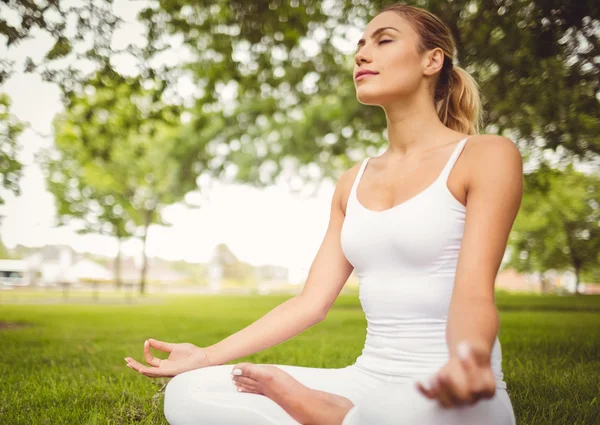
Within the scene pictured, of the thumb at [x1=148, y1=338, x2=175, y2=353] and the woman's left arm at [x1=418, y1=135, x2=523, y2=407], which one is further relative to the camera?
the thumb at [x1=148, y1=338, x2=175, y2=353]

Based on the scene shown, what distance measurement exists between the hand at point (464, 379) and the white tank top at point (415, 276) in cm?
45

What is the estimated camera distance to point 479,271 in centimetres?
152

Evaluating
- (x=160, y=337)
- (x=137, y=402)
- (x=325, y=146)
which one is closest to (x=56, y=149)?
(x=325, y=146)

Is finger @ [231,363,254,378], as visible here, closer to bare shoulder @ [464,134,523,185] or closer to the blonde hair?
bare shoulder @ [464,134,523,185]

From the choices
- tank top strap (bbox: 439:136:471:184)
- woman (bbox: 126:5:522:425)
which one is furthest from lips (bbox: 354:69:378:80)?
tank top strap (bbox: 439:136:471:184)

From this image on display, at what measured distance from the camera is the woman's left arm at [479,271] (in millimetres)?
1206

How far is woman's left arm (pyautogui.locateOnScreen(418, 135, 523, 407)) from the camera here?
3.96ft

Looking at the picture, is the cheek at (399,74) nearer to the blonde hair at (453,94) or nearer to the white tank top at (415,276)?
the blonde hair at (453,94)

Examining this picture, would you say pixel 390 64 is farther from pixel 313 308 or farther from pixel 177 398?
pixel 177 398

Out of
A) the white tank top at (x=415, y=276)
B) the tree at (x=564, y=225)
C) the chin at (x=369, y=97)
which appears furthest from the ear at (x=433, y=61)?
the tree at (x=564, y=225)

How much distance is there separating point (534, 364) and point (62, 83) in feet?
18.0

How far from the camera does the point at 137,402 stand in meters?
3.40

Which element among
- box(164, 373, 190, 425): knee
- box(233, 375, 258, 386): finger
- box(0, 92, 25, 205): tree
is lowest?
box(164, 373, 190, 425): knee

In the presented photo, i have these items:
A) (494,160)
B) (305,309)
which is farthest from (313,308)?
(494,160)
